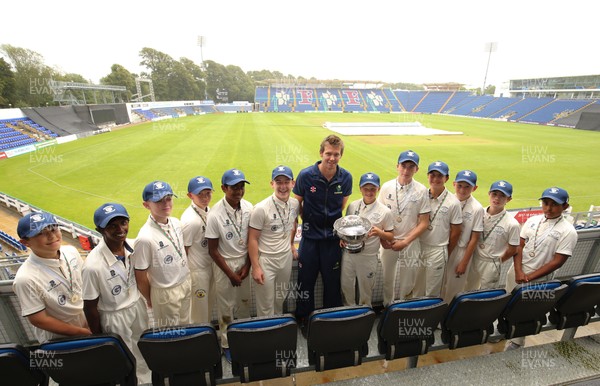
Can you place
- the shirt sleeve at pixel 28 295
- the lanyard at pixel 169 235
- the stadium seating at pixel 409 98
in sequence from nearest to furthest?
1. the shirt sleeve at pixel 28 295
2. the lanyard at pixel 169 235
3. the stadium seating at pixel 409 98

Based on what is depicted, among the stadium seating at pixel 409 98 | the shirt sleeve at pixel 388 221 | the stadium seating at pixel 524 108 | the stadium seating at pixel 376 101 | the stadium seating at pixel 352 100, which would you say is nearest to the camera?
the shirt sleeve at pixel 388 221

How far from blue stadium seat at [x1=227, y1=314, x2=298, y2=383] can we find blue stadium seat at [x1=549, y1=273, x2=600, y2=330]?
238cm

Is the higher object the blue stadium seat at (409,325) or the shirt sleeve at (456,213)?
the shirt sleeve at (456,213)

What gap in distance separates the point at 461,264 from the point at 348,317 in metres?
2.24

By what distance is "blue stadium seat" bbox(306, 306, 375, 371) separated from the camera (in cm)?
220

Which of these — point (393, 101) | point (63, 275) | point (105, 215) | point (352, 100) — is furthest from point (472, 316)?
point (393, 101)

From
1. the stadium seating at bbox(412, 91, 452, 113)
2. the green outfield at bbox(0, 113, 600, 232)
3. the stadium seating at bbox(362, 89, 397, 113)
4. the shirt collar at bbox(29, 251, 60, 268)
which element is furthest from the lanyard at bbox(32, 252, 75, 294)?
the stadium seating at bbox(412, 91, 452, 113)

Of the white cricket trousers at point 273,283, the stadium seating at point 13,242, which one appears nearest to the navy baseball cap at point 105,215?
the white cricket trousers at point 273,283

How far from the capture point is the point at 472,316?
244 cm

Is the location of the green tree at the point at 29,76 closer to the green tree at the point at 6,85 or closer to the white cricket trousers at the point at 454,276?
the green tree at the point at 6,85

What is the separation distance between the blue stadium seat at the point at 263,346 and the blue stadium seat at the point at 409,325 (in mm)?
734

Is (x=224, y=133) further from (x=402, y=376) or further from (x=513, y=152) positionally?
(x=402, y=376)

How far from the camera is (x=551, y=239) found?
3.39m

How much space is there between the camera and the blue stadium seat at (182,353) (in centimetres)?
199
